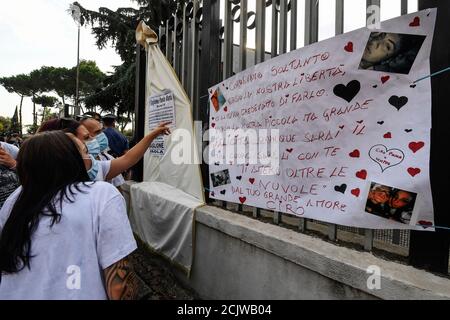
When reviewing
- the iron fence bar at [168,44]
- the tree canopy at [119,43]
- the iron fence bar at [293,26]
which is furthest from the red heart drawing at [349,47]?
the tree canopy at [119,43]

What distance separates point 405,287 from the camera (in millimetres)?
1323

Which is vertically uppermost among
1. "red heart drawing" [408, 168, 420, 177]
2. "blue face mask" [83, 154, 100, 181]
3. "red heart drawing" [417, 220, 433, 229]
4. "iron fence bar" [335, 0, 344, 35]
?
"iron fence bar" [335, 0, 344, 35]

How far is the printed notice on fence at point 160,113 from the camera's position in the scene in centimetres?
358

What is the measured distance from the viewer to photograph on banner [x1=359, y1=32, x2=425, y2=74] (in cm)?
148

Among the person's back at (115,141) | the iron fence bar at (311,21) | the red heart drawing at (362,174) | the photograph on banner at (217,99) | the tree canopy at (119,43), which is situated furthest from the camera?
the tree canopy at (119,43)

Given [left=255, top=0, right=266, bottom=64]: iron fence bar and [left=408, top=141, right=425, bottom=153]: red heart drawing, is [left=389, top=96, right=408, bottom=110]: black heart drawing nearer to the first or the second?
[left=408, top=141, right=425, bottom=153]: red heart drawing

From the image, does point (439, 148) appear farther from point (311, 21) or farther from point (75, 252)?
Answer: point (75, 252)

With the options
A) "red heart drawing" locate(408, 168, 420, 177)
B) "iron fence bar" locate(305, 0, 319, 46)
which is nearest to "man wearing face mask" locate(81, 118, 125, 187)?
"iron fence bar" locate(305, 0, 319, 46)

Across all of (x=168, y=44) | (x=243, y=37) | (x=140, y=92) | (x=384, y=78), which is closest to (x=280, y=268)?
(x=384, y=78)

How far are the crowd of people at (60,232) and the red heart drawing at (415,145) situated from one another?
1355mm

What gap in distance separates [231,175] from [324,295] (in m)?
1.23

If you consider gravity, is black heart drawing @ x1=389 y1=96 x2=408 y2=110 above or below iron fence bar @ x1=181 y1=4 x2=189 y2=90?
below

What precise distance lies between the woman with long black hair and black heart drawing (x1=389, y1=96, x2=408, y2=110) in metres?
1.38

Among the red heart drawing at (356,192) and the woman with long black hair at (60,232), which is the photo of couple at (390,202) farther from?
the woman with long black hair at (60,232)
